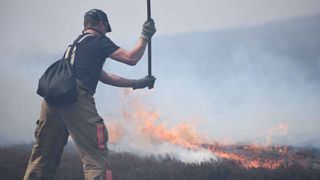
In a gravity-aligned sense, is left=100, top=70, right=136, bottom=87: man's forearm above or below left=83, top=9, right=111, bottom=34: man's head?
below

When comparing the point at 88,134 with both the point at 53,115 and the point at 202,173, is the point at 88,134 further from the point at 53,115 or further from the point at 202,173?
the point at 202,173

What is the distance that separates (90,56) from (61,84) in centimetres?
36

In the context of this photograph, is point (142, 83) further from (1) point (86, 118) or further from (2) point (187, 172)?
(2) point (187, 172)

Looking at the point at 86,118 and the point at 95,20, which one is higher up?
the point at 95,20

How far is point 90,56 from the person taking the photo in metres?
3.46

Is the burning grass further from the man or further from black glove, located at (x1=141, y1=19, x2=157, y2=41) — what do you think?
black glove, located at (x1=141, y1=19, x2=157, y2=41)

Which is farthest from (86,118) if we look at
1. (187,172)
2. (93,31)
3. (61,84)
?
(187,172)

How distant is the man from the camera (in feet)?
10.8

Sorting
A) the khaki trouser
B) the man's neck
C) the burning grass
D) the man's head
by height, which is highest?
the man's head

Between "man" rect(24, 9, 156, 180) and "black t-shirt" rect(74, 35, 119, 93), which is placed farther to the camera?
"black t-shirt" rect(74, 35, 119, 93)

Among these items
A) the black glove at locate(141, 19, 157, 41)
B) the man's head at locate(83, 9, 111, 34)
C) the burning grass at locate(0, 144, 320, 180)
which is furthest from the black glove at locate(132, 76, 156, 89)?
the burning grass at locate(0, 144, 320, 180)

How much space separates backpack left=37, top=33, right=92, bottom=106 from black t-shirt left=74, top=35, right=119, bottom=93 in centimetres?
7

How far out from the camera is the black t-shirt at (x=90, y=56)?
3.46 metres

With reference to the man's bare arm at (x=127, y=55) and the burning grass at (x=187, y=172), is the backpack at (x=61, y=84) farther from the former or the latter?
the burning grass at (x=187, y=172)
